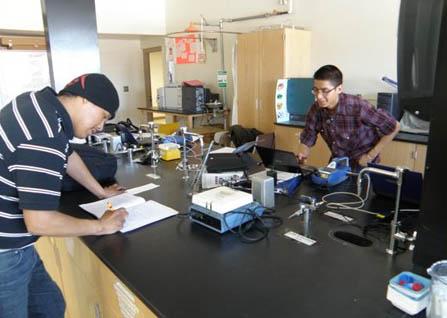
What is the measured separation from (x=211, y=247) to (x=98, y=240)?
448 mm

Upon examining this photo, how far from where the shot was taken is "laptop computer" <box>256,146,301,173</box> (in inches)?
75.2

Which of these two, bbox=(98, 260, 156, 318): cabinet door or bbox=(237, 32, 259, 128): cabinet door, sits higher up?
bbox=(237, 32, 259, 128): cabinet door

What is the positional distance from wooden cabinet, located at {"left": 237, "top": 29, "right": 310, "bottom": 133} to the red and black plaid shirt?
193cm

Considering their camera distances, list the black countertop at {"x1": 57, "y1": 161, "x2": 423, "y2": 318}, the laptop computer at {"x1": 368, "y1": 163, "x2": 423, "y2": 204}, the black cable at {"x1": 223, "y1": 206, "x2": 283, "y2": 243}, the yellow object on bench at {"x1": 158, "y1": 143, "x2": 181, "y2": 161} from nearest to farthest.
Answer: the black countertop at {"x1": 57, "y1": 161, "x2": 423, "y2": 318}
the black cable at {"x1": 223, "y1": 206, "x2": 283, "y2": 243}
the laptop computer at {"x1": 368, "y1": 163, "x2": 423, "y2": 204}
the yellow object on bench at {"x1": 158, "y1": 143, "x2": 181, "y2": 161}

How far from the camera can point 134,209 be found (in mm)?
1634

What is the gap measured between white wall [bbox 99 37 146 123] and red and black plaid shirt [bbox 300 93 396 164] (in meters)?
5.79

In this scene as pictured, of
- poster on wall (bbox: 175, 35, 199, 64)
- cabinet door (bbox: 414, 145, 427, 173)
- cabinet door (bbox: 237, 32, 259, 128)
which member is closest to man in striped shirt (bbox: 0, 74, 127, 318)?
cabinet door (bbox: 414, 145, 427, 173)

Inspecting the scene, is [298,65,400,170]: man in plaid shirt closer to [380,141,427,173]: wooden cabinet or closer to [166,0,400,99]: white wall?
[380,141,427,173]: wooden cabinet

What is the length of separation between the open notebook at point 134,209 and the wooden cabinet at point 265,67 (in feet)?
9.84

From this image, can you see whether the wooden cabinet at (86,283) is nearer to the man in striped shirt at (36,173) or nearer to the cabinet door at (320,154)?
the man in striped shirt at (36,173)

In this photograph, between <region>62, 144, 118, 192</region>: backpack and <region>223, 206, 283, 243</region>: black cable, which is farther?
<region>62, 144, 118, 192</region>: backpack

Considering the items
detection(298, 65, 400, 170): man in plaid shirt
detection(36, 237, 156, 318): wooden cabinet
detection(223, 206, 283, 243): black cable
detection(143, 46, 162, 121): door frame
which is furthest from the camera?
detection(143, 46, 162, 121): door frame

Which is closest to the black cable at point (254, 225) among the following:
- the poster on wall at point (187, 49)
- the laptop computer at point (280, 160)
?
the laptop computer at point (280, 160)

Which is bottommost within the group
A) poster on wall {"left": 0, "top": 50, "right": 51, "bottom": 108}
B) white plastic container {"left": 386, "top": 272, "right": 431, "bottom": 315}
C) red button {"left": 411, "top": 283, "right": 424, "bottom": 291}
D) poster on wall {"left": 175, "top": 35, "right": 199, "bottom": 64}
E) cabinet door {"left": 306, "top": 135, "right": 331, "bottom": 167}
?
cabinet door {"left": 306, "top": 135, "right": 331, "bottom": 167}
